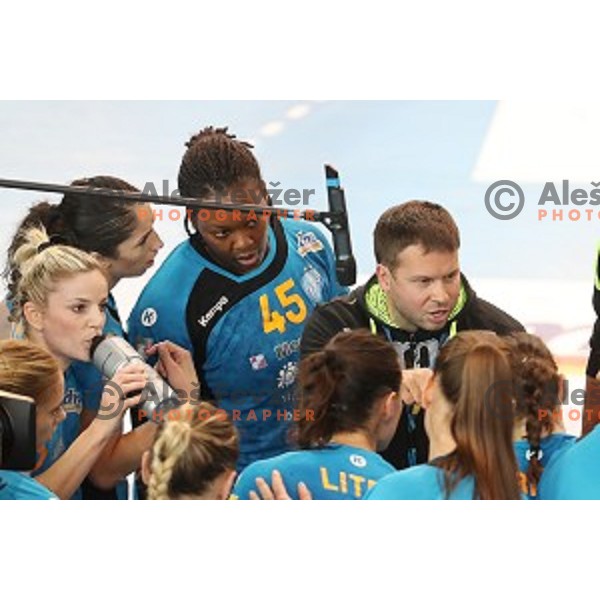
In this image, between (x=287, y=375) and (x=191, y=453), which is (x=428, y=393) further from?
(x=191, y=453)

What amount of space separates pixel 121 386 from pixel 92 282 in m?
0.24

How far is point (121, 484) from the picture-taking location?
12.3 feet

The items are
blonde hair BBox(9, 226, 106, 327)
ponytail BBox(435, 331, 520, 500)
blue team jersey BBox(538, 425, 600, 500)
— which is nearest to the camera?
ponytail BBox(435, 331, 520, 500)

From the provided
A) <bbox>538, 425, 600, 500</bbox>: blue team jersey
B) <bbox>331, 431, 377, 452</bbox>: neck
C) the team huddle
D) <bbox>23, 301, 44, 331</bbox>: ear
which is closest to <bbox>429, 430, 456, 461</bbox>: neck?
the team huddle

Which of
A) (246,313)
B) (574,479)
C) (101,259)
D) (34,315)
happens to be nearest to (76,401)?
(34,315)

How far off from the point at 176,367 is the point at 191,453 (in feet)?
0.88

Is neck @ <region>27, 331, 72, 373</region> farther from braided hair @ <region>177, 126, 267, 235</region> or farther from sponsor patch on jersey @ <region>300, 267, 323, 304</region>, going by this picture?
sponsor patch on jersey @ <region>300, 267, 323, 304</region>

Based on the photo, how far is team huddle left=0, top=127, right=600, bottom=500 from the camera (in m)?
3.61

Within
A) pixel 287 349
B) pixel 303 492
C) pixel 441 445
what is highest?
pixel 287 349

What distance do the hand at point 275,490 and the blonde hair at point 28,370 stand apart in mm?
500

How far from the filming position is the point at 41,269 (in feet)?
12.4

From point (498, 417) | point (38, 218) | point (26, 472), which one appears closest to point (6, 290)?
point (38, 218)
